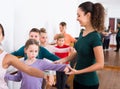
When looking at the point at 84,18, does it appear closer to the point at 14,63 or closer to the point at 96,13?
the point at 96,13

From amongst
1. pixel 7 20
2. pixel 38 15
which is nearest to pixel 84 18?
pixel 7 20

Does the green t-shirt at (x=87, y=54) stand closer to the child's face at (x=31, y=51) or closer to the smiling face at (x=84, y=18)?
the smiling face at (x=84, y=18)

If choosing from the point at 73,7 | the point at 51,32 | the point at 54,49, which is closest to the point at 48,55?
the point at 54,49

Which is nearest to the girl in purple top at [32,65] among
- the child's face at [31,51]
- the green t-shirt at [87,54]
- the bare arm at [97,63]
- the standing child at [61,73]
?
the child's face at [31,51]

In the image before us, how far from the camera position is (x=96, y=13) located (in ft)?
6.91

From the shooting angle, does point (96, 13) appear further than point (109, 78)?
No

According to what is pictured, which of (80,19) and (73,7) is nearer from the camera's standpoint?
(80,19)

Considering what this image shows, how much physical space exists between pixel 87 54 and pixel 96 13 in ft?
A: 1.11

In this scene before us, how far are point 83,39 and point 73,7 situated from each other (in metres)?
5.40

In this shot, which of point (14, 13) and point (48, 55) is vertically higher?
point (14, 13)

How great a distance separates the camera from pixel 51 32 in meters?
5.35

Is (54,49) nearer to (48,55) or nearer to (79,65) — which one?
(48,55)

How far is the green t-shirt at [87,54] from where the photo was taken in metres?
2.06

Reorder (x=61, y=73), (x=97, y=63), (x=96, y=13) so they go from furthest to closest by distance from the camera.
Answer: (x=61, y=73)
(x=96, y=13)
(x=97, y=63)
